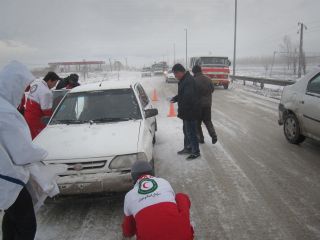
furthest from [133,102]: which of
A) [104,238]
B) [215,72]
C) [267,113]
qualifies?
[215,72]

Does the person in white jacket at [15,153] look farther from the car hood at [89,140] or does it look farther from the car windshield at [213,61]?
the car windshield at [213,61]

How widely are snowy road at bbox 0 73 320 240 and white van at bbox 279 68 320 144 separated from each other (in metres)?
0.37

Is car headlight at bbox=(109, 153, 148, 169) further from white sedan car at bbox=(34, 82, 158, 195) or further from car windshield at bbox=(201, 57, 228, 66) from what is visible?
car windshield at bbox=(201, 57, 228, 66)

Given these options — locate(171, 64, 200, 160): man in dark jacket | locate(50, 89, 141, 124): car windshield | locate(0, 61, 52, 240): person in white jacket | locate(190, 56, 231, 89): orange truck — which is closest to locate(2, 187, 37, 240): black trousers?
locate(0, 61, 52, 240): person in white jacket

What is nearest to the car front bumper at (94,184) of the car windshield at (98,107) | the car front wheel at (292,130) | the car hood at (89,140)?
the car hood at (89,140)

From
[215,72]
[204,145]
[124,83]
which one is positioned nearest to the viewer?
[124,83]

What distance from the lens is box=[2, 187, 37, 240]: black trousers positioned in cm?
279

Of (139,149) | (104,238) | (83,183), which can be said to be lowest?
(104,238)

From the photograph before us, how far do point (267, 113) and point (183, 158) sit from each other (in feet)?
20.7

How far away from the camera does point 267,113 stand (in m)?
12.2

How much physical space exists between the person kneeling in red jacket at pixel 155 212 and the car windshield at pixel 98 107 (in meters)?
3.12

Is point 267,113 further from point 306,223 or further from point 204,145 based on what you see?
point 306,223

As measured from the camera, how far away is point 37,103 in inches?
243

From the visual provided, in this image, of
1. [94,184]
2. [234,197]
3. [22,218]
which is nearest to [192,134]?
[234,197]
